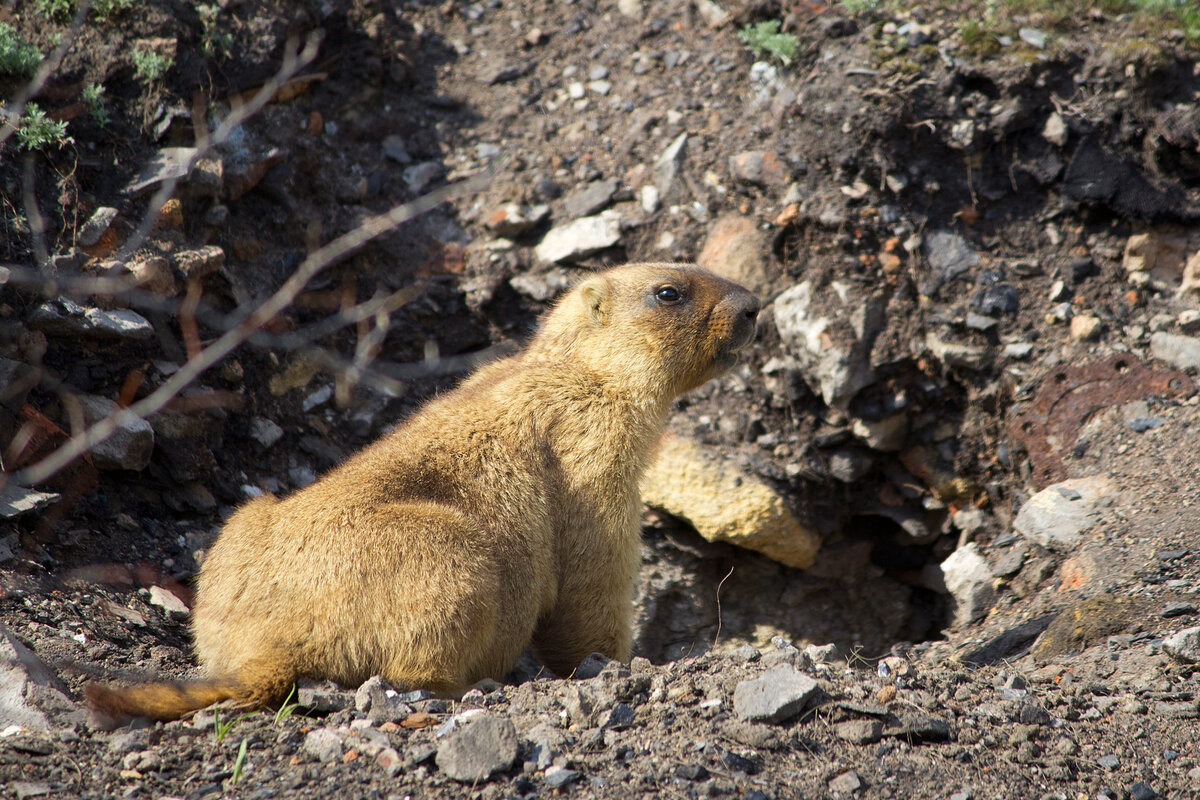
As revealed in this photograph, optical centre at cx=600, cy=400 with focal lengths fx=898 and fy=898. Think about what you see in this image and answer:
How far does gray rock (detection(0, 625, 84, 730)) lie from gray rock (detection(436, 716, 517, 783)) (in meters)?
1.94

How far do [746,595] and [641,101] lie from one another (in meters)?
5.41

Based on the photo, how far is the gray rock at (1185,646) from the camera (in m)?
5.05

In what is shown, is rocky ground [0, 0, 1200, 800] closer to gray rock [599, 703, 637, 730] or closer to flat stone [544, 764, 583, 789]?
gray rock [599, 703, 637, 730]


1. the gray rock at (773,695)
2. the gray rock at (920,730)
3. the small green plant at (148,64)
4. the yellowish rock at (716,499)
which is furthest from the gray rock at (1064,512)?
the small green plant at (148,64)

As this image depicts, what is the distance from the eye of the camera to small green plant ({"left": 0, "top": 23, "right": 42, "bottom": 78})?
6.70m

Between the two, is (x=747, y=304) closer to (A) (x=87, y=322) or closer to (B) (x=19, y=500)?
(A) (x=87, y=322)

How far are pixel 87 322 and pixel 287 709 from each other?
3532 mm

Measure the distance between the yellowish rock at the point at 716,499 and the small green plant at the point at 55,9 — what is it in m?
6.31

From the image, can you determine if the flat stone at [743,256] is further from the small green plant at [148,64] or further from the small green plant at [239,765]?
the small green plant at [239,765]

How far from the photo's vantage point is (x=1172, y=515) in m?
6.29

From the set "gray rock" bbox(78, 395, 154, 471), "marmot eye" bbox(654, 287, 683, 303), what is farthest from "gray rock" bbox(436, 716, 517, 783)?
"gray rock" bbox(78, 395, 154, 471)

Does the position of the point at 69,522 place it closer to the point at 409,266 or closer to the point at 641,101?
the point at 409,266

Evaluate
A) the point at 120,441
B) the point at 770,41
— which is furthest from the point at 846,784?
A: the point at 770,41

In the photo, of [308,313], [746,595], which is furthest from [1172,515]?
[308,313]
